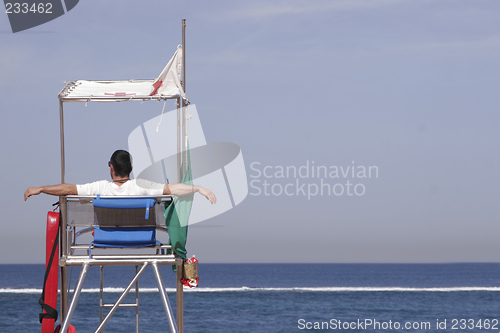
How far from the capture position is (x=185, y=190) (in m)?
4.82

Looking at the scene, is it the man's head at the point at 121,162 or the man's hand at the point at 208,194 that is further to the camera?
the man's head at the point at 121,162

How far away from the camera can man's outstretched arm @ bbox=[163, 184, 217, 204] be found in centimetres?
470

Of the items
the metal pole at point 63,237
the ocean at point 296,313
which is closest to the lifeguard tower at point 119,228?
the metal pole at point 63,237

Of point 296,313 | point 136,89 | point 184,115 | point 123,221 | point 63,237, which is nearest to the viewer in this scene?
point 123,221

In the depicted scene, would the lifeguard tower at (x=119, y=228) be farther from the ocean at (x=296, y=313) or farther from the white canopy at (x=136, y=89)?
the ocean at (x=296, y=313)

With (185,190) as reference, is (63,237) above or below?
below

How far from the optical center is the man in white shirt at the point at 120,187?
480cm

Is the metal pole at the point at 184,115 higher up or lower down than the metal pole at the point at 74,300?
higher up

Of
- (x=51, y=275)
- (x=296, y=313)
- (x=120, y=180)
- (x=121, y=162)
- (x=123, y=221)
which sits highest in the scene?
(x=121, y=162)

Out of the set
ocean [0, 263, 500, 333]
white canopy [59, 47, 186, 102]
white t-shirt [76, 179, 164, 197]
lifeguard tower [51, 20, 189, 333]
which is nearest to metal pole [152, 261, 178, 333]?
lifeguard tower [51, 20, 189, 333]

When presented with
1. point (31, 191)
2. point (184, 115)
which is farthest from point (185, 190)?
point (31, 191)

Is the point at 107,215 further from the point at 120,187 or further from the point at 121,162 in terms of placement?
the point at 121,162

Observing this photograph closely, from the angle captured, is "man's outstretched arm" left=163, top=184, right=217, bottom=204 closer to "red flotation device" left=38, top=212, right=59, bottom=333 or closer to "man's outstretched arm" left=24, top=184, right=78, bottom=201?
"man's outstretched arm" left=24, top=184, right=78, bottom=201

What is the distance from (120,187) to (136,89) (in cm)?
108
